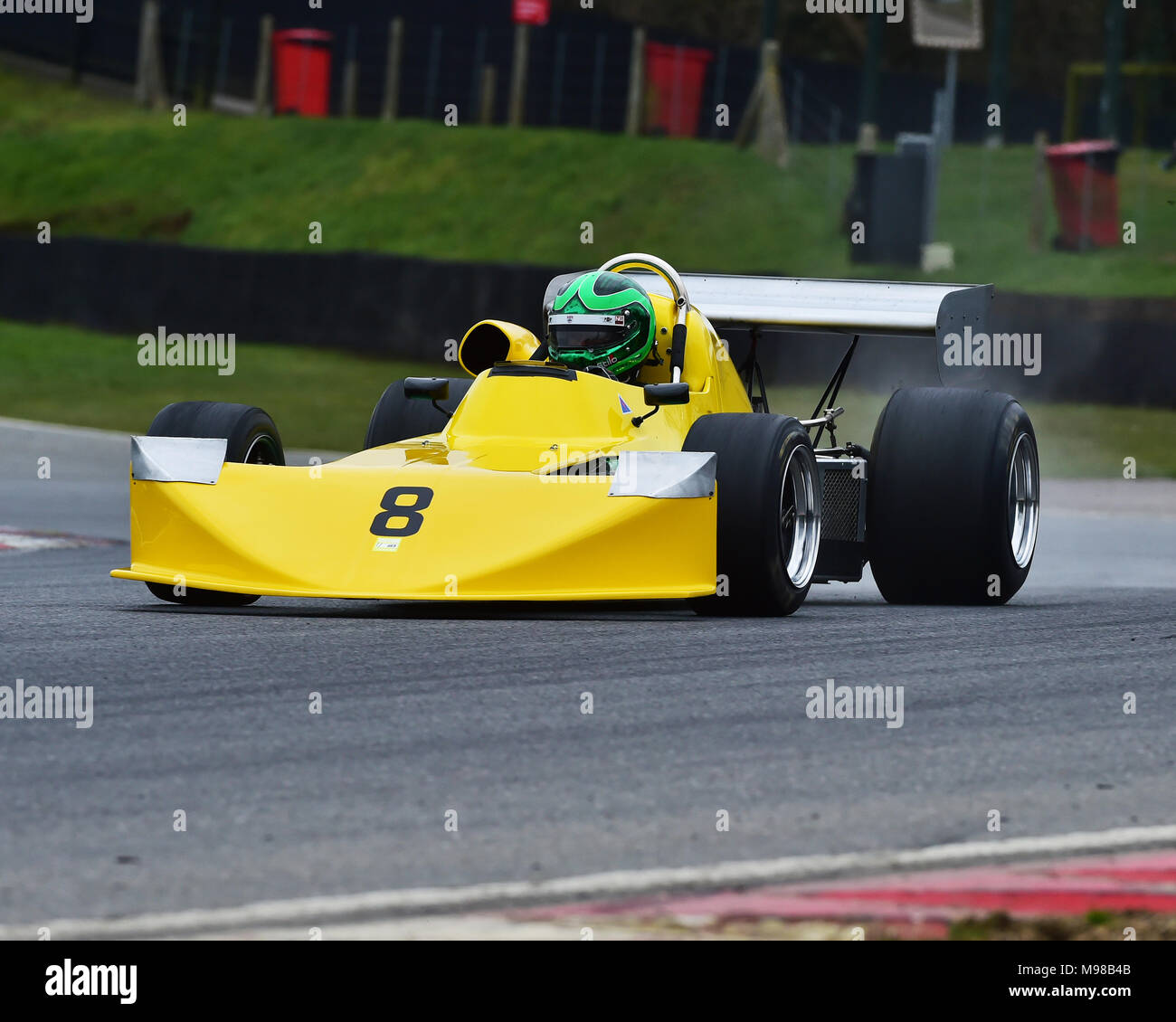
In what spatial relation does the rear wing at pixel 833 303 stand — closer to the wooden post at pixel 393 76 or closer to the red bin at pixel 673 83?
the red bin at pixel 673 83

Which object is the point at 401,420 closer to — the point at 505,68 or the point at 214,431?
the point at 214,431

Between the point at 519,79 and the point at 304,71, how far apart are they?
4788mm

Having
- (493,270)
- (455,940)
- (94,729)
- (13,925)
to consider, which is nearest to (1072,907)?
(455,940)

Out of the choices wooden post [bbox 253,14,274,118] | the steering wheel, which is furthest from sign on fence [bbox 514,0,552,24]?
the steering wheel

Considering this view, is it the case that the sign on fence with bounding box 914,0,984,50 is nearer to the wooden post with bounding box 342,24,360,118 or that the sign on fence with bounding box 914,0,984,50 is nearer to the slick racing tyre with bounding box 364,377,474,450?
the wooden post with bounding box 342,24,360,118

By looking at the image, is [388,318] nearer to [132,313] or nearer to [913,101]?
[132,313]

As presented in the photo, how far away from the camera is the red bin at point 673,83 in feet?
108

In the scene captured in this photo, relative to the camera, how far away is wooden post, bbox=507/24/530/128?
32719 mm

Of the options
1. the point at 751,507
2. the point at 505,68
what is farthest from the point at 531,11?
the point at 751,507

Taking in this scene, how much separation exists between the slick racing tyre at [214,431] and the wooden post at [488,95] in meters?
24.6

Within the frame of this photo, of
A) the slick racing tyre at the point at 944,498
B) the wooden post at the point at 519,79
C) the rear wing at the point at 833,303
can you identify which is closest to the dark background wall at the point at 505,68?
the wooden post at the point at 519,79

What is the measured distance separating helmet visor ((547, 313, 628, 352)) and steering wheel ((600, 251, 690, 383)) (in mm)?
303

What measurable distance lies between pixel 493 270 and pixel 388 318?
1644mm

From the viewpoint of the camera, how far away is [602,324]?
9734mm
